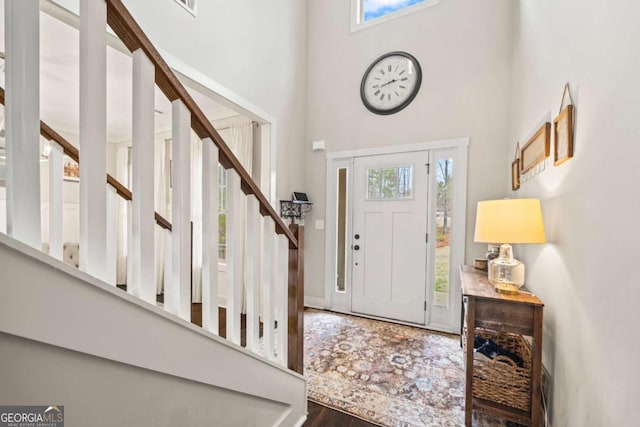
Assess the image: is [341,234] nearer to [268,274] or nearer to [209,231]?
[268,274]

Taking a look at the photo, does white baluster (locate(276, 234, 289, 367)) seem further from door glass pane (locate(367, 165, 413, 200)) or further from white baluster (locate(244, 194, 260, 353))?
door glass pane (locate(367, 165, 413, 200))

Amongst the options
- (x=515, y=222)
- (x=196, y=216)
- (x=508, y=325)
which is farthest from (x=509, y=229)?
(x=196, y=216)

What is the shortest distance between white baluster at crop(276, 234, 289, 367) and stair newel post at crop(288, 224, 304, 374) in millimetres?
29

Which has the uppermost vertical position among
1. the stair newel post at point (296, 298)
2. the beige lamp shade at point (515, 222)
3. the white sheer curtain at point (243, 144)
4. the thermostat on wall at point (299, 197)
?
the white sheer curtain at point (243, 144)

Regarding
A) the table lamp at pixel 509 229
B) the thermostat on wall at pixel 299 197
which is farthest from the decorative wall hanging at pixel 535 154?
the thermostat on wall at pixel 299 197

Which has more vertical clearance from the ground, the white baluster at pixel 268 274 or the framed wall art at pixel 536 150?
the framed wall art at pixel 536 150

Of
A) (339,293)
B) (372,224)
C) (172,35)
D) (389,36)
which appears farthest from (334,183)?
(172,35)

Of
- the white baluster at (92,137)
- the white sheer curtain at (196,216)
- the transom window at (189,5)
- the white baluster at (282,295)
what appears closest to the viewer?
the white baluster at (92,137)

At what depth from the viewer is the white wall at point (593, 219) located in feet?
3.06

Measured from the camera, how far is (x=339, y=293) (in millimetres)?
3609

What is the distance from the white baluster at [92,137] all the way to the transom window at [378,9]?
3457 millimetres

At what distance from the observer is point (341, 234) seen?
3631 mm

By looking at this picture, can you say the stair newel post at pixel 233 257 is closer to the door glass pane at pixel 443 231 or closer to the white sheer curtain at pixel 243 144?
the white sheer curtain at pixel 243 144

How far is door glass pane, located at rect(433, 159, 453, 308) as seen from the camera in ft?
10.0
